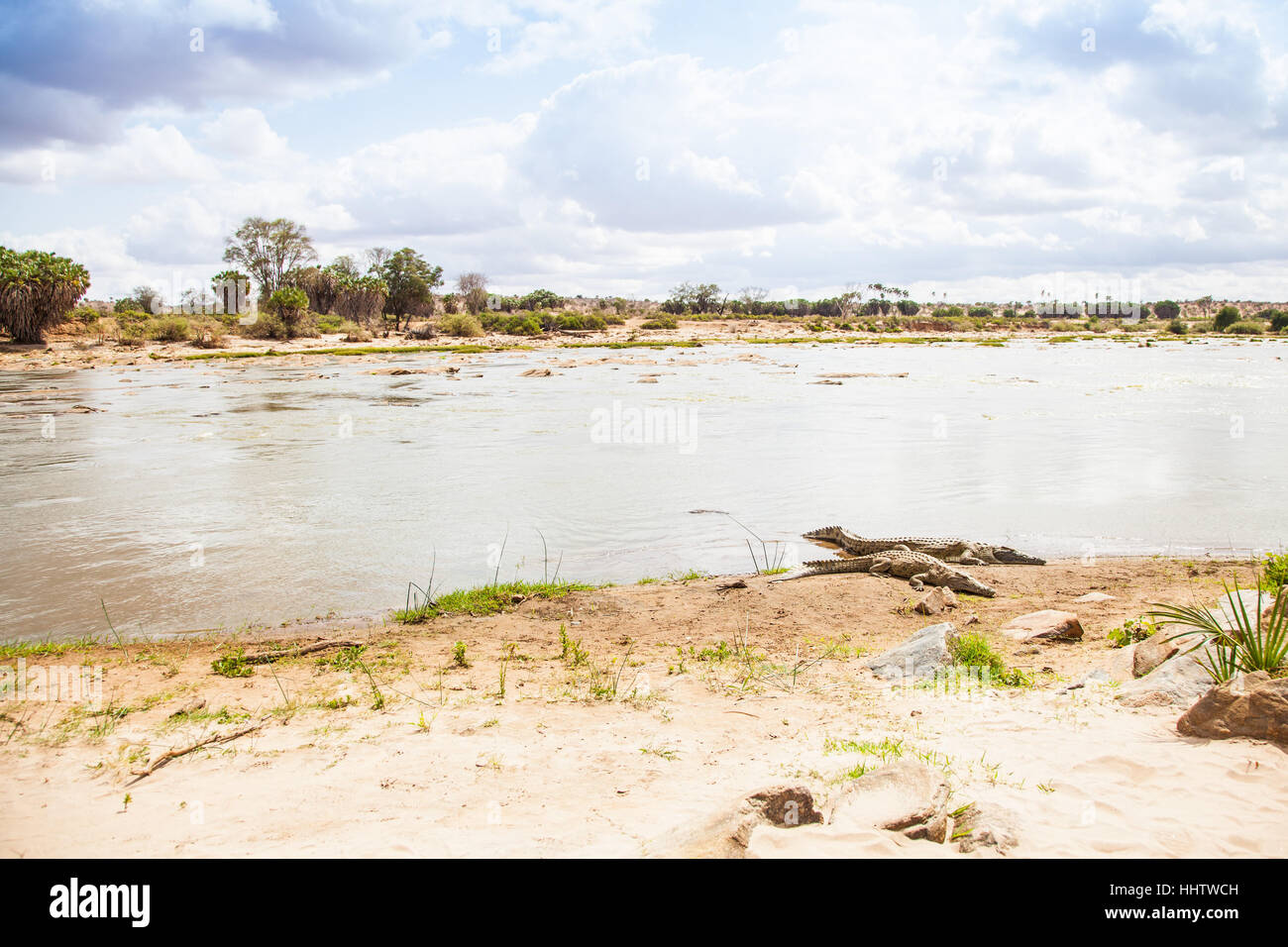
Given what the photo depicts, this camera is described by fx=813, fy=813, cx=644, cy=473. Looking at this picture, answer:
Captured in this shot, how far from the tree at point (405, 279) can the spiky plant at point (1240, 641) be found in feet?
201

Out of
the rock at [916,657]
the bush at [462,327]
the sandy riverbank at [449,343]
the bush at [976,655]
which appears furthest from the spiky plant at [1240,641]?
the bush at [462,327]

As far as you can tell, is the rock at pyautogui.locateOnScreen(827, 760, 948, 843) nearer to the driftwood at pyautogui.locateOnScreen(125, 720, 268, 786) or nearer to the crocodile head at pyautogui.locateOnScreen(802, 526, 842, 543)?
the driftwood at pyautogui.locateOnScreen(125, 720, 268, 786)

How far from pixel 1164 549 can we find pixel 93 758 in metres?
10.1

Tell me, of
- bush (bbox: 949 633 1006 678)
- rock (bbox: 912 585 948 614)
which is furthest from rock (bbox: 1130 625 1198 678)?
rock (bbox: 912 585 948 614)

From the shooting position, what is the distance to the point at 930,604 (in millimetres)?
7062

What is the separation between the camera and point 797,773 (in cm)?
405

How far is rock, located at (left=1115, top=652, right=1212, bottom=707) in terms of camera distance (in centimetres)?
479

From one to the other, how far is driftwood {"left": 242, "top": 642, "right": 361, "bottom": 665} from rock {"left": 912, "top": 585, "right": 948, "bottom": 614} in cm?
464

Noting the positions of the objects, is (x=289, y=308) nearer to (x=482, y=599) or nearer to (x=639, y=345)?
(x=639, y=345)

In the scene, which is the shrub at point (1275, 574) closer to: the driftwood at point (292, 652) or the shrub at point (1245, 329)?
the driftwood at point (292, 652)

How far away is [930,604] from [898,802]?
376cm

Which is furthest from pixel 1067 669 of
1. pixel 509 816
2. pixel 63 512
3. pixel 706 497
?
pixel 63 512
